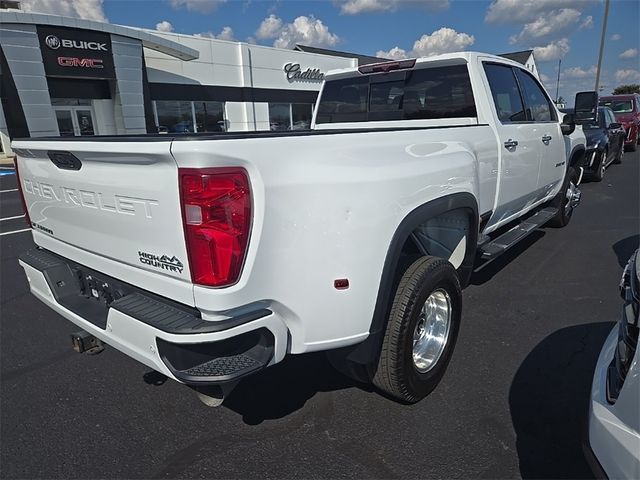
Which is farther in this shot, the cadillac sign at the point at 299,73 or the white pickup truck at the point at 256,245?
the cadillac sign at the point at 299,73

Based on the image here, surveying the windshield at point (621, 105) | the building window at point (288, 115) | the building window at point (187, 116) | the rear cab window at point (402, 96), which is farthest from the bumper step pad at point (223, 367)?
the building window at point (288, 115)

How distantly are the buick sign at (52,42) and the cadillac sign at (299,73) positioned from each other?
1312 cm

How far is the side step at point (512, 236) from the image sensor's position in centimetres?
363

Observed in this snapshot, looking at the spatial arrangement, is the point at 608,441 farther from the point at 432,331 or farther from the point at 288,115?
the point at 288,115

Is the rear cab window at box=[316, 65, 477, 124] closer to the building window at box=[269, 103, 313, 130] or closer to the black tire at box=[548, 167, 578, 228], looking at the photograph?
the black tire at box=[548, 167, 578, 228]

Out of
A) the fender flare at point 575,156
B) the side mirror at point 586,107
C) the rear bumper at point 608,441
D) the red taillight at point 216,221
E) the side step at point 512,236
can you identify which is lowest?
the side step at point 512,236

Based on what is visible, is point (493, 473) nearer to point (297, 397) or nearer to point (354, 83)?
point (297, 397)

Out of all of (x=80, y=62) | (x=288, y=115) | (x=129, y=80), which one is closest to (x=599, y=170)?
(x=129, y=80)

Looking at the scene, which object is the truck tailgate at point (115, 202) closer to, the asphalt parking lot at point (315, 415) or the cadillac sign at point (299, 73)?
the asphalt parking lot at point (315, 415)

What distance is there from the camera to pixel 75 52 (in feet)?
59.7

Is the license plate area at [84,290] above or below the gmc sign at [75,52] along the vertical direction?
below

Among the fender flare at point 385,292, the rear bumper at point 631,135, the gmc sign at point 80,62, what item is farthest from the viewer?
the gmc sign at point 80,62

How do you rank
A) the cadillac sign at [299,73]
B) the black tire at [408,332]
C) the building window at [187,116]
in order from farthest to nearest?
the cadillac sign at [299,73], the building window at [187,116], the black tire at [408,332]

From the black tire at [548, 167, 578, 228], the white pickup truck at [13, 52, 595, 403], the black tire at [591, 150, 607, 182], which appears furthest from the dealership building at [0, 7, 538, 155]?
the white pickup truck at [13, 52, 595, 403]
